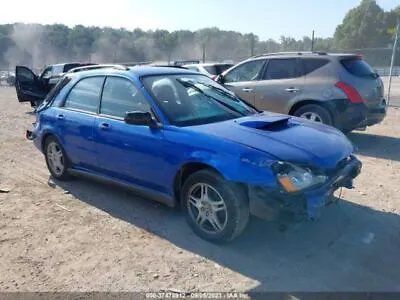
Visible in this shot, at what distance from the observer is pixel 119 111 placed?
4.75 m

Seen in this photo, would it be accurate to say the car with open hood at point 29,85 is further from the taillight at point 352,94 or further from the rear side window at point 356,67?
the taillight at point 352,94

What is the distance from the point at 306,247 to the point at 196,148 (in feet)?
4.60

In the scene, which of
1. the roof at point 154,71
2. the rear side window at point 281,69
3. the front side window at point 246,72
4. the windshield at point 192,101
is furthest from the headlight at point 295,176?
the front side window at point 246,72

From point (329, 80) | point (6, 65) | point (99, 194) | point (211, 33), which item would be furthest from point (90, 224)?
point (6, 65)

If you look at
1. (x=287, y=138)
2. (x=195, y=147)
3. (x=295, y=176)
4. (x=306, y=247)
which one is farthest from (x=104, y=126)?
(x=306, y=247)

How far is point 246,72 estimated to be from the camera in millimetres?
9047

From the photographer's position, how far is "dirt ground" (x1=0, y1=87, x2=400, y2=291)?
3.36 metres

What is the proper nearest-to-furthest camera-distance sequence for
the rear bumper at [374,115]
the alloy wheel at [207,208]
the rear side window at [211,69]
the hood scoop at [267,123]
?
1. the alloy wheel at [207,208]
2. the hood scoop at [267,123]
3. the rear bumper at [374,115]
4. the rear side window at [211,69]

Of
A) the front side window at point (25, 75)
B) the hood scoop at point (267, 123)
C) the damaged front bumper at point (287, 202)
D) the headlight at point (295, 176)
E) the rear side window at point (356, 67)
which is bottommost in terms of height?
the damaged front bumper at point (287, 202)

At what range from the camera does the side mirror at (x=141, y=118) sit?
4199mm

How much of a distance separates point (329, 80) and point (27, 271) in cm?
612

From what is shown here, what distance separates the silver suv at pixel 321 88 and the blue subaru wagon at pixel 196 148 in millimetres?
3182

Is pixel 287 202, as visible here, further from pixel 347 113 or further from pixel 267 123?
pixel 347 113

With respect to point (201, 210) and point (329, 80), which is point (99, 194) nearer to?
point (201, 210)
